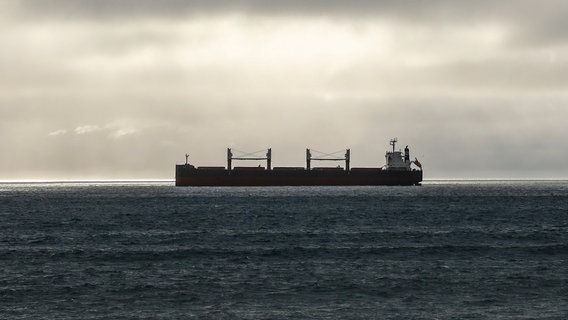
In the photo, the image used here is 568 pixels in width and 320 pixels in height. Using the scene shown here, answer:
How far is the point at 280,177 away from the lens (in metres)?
192

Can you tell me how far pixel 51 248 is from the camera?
52.3 m

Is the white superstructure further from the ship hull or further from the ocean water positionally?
the ocean water

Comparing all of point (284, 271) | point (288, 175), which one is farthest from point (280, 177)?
point (284, 271)

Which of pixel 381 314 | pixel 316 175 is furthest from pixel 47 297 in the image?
pixel 316 175

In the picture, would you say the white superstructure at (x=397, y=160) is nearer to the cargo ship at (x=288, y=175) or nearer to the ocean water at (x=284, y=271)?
the cargo ship at (x=288, y=175)

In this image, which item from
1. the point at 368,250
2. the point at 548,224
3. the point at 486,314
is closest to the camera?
the point at 486,314

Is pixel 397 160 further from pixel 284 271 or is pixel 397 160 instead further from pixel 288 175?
pixel 284 271

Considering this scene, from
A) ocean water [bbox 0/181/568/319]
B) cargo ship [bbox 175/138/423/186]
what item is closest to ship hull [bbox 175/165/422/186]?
cargo ship [bbox 175/138/423/186]

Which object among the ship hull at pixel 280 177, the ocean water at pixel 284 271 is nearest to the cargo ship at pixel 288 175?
the ship hull at pixel 280 177

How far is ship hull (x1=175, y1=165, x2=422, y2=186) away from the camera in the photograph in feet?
623

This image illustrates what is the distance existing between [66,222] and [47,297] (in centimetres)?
4643

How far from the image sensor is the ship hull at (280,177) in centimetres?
19000

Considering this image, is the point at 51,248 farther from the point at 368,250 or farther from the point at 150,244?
the point at 368,250

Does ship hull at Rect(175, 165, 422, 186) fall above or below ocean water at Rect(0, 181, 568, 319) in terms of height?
above
